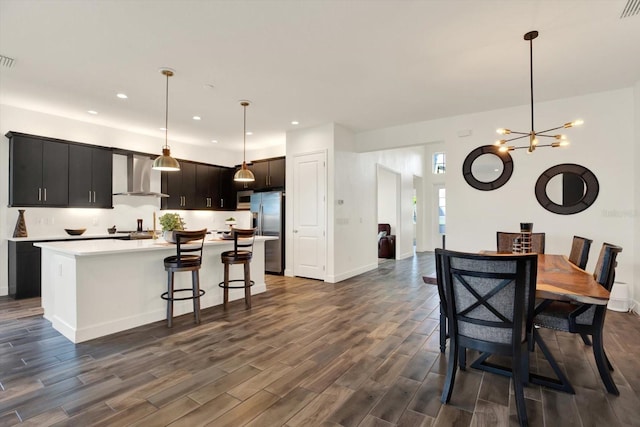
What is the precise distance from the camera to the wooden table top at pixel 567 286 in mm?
1794

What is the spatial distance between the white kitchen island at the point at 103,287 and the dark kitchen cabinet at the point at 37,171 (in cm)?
184

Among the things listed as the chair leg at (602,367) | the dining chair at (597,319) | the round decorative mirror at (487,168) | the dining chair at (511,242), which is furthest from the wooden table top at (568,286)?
the round decorative mirror at (487,168)

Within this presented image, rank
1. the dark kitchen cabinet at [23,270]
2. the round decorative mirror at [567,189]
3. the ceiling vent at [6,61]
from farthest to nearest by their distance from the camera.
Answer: the dark kitchen cabinet at [23,270], the round decorative mirror at [567,189], the ceiling vent at [6,61]

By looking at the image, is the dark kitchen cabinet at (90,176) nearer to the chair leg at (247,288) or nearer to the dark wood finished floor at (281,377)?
the dark wood finished floor at (281,377)

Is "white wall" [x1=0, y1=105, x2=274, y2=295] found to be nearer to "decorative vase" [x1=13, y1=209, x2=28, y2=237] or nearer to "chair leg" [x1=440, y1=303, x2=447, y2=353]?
"decorative vase" [x1=13, y1=209, x2=28, y2=237]

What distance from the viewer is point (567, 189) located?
452cm

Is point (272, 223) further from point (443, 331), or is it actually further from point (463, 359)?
point (463, 359)

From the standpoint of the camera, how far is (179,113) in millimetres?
5105

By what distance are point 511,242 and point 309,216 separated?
10.9ft

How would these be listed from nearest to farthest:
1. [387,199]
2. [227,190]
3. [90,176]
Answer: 1. [90,176]
2. [227,190]
3. [387,199]

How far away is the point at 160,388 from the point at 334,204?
4.00 meters

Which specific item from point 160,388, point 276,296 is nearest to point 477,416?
point 160,388

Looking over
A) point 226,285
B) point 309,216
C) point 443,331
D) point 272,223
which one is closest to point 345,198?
point 309,216

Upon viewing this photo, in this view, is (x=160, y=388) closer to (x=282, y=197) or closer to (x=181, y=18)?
(x=181, y=18)
